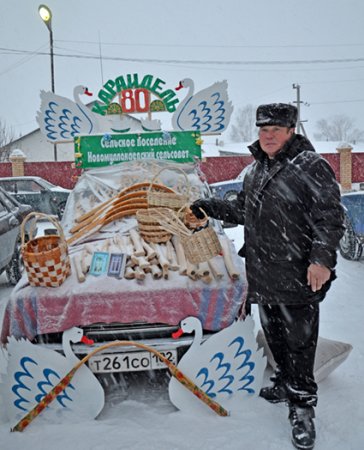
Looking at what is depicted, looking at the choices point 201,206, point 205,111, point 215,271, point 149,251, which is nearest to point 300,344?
point 215,271

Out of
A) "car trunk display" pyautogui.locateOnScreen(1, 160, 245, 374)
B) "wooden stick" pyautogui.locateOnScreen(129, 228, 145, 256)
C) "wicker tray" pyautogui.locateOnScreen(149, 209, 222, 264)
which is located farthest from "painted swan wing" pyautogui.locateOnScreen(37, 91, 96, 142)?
"wicker tray" pyautogui.locateOnScreen(149, 209, 222, 264)

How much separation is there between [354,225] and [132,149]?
145 inches

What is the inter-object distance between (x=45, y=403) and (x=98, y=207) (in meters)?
2.21

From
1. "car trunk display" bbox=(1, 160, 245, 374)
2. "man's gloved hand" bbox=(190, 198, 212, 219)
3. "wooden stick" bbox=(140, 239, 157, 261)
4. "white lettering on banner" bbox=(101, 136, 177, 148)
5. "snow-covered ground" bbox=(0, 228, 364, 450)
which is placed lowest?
"snow-covered ground" bbox=(0, 228, 364, 450)

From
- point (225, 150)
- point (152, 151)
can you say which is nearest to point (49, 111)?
point (152, 151)

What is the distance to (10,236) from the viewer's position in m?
6.09

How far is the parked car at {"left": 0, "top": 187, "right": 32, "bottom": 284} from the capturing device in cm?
581

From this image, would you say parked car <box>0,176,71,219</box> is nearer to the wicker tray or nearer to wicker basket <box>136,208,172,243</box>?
wicker basket <box>136,208,172,243</box>

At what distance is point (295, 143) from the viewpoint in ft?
8.89

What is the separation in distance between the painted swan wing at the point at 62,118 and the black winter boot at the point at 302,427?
4.75m

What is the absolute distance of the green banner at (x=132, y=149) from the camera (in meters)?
5.63

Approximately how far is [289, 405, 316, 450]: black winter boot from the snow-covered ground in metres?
0.07

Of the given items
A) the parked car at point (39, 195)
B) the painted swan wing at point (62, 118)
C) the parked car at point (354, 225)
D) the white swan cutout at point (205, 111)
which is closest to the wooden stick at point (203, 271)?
the white swan cutout at point (205, 111)

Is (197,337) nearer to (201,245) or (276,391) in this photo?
(201,245)
